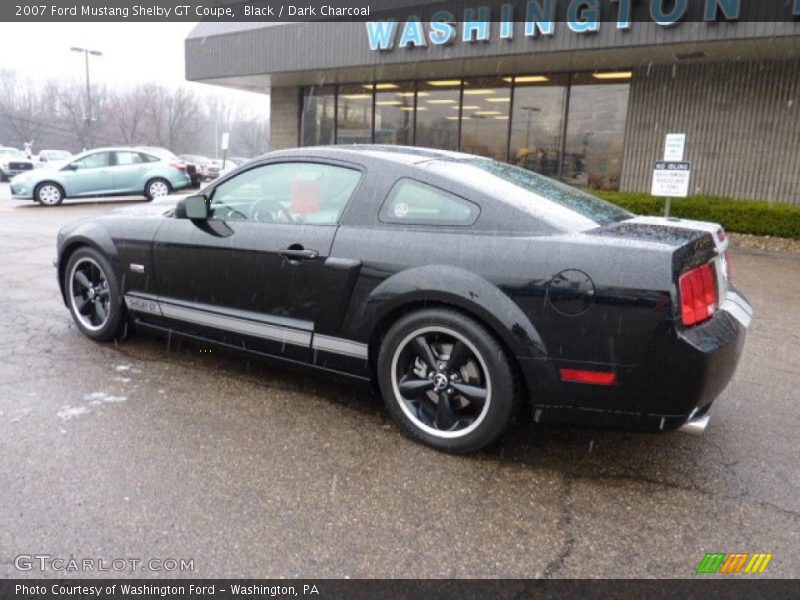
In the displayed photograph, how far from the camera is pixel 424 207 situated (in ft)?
10.7

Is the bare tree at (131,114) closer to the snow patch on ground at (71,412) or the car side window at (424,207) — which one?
the snow patch on ground at (71,412)

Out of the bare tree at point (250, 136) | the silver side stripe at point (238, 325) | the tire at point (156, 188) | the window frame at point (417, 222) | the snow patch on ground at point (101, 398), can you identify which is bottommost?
the snow patch on ground at point (101, 398)

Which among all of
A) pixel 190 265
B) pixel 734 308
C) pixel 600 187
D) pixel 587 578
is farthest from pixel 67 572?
pixel 600 187

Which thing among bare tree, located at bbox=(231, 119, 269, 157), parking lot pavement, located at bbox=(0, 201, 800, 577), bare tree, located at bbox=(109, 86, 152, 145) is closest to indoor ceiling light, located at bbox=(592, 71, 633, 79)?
parking lot pavement, located at bbox=(0, 201, 800, 577)

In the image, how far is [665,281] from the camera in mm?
2609

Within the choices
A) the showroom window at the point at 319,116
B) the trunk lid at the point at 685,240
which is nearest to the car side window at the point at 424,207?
the trunk lid at the point at 685,240

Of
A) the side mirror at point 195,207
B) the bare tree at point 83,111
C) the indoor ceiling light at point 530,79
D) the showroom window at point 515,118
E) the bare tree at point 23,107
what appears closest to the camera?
the side mirror at point 195,207

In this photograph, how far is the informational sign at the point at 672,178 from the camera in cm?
932

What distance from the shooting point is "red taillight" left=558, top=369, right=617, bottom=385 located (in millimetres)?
2711

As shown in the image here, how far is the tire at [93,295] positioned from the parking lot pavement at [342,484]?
1.29 ft

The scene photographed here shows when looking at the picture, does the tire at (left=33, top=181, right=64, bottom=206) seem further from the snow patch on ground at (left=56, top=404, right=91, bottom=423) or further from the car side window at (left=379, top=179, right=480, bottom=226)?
the car side window at (left=379, top=179, right=480, bottom=226)

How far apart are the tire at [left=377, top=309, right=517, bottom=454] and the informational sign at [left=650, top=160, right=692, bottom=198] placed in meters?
7.48

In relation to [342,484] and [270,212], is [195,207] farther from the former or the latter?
[342,484]

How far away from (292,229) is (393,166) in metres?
0.67
